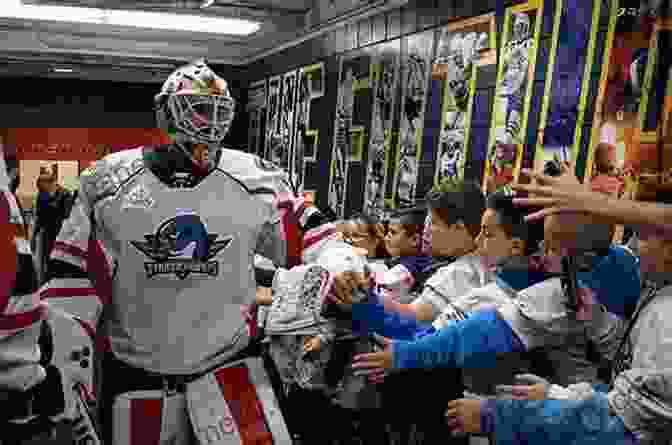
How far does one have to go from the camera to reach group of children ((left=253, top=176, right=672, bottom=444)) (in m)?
1.73

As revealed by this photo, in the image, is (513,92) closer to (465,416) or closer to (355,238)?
(355,238)

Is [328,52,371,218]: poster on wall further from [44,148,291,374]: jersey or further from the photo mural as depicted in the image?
[44,148,291,374]: jersey

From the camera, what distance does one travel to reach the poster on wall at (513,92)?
389 centimetres

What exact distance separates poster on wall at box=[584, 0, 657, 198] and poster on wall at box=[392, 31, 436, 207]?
1.80 metres

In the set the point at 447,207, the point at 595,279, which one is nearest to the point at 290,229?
the point at 447,207

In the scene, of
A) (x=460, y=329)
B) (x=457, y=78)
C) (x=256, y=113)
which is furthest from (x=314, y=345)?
(x=256, y=113)

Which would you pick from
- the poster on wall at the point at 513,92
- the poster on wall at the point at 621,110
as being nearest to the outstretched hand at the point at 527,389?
the poster on wall at the point at 621,110

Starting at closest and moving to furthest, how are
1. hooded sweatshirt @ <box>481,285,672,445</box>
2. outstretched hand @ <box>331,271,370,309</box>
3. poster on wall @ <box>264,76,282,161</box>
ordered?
hooded sweatshirt @ <box>481,285,672,445</box>
outstretched hand @ <box>331,271,370,309</box>
poster on wall @ <box>264,76,282,161</box>

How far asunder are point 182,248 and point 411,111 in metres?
3.39

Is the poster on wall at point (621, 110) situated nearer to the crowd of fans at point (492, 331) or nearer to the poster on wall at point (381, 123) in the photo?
the crowd of fans at point (492, 331)

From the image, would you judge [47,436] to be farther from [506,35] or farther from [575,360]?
[506,35]

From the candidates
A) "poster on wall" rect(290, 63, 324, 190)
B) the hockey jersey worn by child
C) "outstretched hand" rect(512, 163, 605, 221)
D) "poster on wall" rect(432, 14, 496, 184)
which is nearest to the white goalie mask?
"poster on wall" rect(432, 14, 496, 184)

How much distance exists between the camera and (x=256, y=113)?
375 inches

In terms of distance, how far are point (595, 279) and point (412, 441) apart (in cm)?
71
